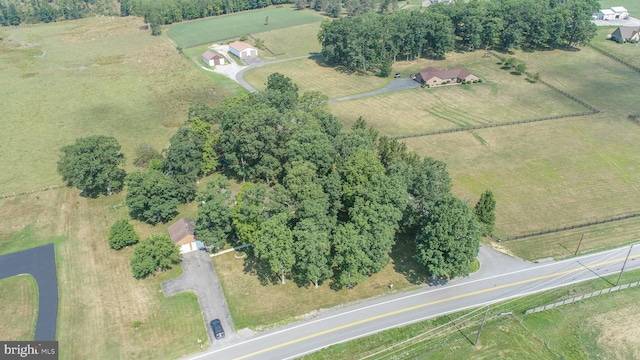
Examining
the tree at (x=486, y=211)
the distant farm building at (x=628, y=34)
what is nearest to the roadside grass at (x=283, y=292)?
the tree at (x=486, y=211)

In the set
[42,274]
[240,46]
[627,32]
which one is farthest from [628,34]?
[42,274]

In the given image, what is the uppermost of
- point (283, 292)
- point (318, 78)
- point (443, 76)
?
point (443, 76)

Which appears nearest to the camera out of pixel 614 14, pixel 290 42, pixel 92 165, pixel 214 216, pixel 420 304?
pixel 420 304

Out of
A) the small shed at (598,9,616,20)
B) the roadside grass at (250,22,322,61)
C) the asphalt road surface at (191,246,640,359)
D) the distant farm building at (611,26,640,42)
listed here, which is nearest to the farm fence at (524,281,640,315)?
the asphalt road surface at (191,246,640,359)

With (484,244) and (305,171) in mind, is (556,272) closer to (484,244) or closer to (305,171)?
(484,244)

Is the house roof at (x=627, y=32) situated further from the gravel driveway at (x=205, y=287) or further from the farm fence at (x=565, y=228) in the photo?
the gravel driveway at (x=205, y=287)

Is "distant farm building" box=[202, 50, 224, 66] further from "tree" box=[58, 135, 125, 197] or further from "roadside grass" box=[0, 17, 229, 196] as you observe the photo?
"tree" box=[58, 135, 125, 197]

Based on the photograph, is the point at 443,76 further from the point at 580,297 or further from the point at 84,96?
the point at 84,96
